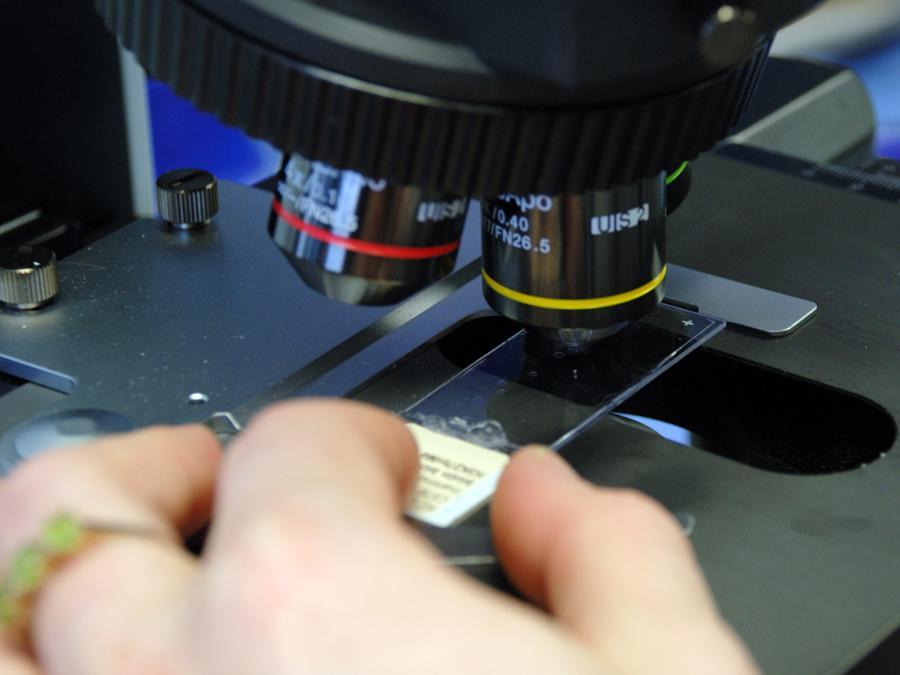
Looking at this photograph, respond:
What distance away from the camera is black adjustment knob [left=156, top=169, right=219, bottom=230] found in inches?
33.1

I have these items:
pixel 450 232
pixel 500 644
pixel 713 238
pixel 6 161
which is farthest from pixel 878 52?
pixel 500 644

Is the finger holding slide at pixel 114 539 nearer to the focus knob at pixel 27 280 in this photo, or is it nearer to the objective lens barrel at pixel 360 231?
the objective lens barrel at pixel 360 231

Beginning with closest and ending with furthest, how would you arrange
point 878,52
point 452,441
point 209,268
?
point 452,441 → point 209,268 → point 878,52

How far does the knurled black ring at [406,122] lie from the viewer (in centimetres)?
53

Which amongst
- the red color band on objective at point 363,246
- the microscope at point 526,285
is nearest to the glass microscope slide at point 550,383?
the microscope at point 526,285

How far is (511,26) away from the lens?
509mm

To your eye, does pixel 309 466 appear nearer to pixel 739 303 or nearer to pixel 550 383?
pixel 550 383

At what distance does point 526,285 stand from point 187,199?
10.9 inches

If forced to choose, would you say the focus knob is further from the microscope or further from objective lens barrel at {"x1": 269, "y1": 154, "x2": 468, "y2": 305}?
objective lens barrel at {"x1": 269, "y1": 154, "x2": 468, "y2": 305}

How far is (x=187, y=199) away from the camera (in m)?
0.84

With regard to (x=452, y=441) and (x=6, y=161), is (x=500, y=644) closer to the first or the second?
(x=452, y=441)

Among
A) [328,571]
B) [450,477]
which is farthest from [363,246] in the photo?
[328,571]

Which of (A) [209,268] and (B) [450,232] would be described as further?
(A) [209,268]

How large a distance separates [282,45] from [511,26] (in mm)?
84
